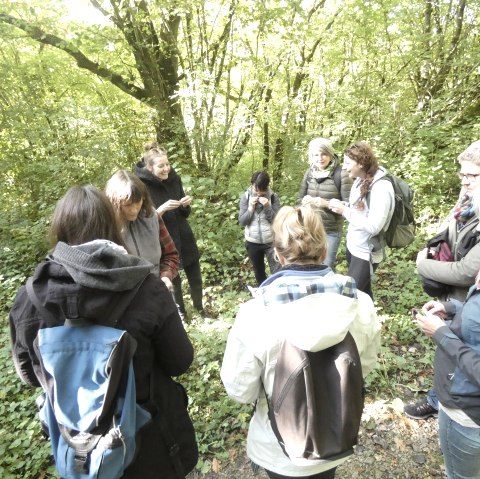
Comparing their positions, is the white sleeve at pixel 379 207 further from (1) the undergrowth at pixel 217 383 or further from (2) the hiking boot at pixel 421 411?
(2) the hiking boot at pixel 421 411

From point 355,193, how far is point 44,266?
9.46 ft

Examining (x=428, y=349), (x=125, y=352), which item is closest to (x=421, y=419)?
(x=428, y=349)

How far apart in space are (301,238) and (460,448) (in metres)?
1.32

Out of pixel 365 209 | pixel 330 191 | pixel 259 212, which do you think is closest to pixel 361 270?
pixel 365 209

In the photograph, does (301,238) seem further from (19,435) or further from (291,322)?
(19,435)

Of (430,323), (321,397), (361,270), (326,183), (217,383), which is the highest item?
(326,183)

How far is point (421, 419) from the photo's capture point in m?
2.80

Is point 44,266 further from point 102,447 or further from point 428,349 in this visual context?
point 428,349

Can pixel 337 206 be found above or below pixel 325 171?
below

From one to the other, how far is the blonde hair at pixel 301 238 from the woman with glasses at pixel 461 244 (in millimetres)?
1084

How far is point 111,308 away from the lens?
131 cm

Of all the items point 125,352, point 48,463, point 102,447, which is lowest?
point 48,463

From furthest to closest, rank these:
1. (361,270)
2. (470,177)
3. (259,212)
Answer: (259,212), (361,270), (470,177)

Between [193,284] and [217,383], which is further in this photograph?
[193,284]
